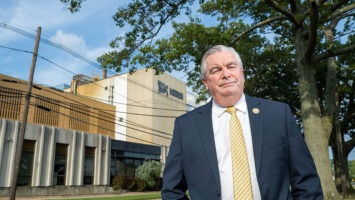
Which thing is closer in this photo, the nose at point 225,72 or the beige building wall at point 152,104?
the nose at point 225,72

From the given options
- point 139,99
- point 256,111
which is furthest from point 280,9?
point 139,99

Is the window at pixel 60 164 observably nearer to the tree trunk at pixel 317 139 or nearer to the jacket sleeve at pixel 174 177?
the tree trunk at pixel 317 139

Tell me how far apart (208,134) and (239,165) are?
0.38 meters

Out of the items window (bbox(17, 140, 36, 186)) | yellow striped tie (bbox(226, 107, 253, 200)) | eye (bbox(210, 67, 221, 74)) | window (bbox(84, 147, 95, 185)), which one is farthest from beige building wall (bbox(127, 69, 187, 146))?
yellow striped tie (bbox(226, 107, 253, 200))

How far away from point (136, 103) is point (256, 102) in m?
66.0

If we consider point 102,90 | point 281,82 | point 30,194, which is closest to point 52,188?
point 30,194

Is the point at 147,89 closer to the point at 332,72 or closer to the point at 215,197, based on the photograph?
the point at 332,72

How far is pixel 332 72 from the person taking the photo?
49.1ft

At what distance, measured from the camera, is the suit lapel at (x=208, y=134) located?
8.14ft

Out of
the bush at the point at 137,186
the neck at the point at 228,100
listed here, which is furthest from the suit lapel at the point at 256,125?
the bush at the point at 137,186

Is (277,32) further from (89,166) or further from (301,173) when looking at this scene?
(89,166)

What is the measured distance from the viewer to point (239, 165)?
7.88 ft

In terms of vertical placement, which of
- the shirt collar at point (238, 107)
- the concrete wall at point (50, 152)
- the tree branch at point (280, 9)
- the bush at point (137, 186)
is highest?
the tree branch at point (280, 9)

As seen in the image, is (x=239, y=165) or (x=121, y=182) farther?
(x=121, y=182)
